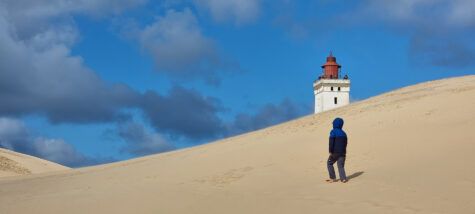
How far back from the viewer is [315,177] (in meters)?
14.3

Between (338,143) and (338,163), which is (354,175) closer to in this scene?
(338,163)

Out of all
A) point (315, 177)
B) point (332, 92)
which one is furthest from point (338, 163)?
point (332, 92)

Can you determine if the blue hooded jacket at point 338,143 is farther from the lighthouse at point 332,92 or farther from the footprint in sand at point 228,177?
the lighthouse at point 332,92

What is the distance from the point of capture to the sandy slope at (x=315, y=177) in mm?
11039

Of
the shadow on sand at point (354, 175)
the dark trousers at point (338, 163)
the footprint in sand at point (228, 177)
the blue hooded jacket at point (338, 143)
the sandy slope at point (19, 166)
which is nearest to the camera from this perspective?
the dark trousers at point (338, 163)

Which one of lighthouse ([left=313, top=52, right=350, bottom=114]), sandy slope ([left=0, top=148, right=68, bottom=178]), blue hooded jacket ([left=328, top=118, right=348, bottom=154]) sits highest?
lighthouse ([left=313, top=52, right=350, bottom=114])

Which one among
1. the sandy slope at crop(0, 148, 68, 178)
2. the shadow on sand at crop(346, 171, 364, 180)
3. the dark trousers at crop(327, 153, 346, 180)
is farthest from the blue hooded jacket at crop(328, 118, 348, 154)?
the sandy slope at crop(0, 148, 68, 178)

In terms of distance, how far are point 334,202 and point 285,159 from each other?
6629 mm

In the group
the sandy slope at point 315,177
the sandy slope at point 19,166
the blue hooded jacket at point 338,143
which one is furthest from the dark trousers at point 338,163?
the sandy slope at point 19,166

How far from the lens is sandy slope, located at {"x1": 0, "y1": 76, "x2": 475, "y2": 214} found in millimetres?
11039

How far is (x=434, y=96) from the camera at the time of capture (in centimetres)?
2420

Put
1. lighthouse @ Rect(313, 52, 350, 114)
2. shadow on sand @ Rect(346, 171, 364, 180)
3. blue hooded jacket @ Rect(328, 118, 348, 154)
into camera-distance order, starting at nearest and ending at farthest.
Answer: blue hooded jacket @ Rect(328, 118, 348, 154)
shadow on sand @ Rect(346, 171, 364, 180)
lighthouse @ Rect(313, 52, 350, 114)

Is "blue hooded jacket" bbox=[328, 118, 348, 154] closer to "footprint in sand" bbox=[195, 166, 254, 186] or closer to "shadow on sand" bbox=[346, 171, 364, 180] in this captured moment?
"shadow on sand" bbox=[346, 171, 364, 180]

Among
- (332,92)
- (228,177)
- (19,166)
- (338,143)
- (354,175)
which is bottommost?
(354,175)
